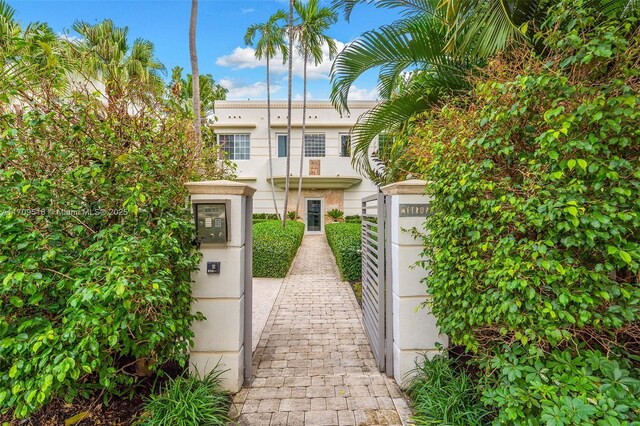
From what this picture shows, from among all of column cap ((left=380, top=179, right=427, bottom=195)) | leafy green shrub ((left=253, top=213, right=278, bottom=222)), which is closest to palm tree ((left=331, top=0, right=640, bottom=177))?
column cap ((left=380, top=179, right=427, bottom=195))

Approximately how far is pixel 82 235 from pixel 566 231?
3.31 meters

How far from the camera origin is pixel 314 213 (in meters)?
16.9

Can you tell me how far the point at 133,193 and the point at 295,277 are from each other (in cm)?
573

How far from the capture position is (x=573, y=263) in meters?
1.67

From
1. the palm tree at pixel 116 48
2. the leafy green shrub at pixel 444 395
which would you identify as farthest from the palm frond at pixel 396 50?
the palm tree at pixel 116 48

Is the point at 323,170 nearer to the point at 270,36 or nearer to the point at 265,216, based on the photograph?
the point at 265,216

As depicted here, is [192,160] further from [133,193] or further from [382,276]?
[382,276]

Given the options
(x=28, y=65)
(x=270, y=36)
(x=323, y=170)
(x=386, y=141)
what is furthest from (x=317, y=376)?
(x=323, y=170)

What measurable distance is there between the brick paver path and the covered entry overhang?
10984 mm

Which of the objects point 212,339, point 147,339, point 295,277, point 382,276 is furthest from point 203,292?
point 295,277

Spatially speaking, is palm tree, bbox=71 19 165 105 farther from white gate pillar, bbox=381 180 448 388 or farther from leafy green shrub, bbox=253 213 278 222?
white gate pillar, bbox=381 180 448 388

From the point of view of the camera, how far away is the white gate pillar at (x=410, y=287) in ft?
9.01

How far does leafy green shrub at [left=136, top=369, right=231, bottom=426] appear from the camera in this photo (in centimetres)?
214

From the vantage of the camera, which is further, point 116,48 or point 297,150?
point 297,150
